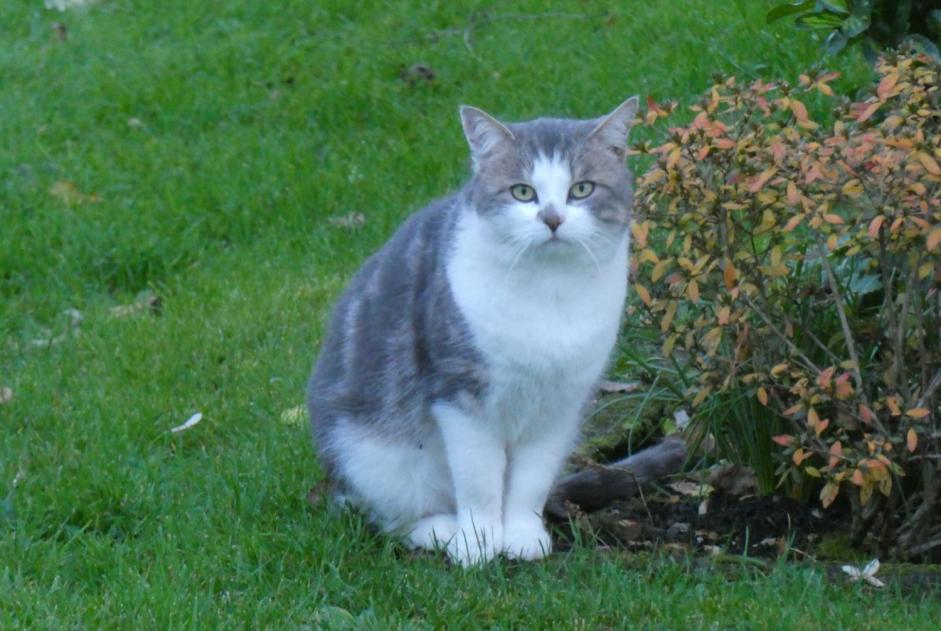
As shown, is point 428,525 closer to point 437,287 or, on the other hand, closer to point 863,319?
point 437,287

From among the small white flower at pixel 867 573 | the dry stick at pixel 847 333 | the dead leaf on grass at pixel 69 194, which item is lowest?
the small white flower at pixel 867 573

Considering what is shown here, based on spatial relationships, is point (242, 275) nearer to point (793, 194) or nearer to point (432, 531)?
point (432, 531)

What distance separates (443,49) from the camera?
761 cm

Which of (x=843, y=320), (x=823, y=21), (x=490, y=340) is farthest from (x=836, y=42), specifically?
(x=490, y=340)

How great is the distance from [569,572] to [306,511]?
0.83 meters

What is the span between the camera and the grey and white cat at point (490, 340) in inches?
133

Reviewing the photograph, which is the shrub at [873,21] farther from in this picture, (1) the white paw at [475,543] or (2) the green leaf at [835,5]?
(1) the white paw at [475,543]

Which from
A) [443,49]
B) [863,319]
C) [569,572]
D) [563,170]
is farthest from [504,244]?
[443,49]

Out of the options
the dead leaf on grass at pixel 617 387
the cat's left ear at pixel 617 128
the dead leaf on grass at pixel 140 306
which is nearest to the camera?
the cat's left ear at pixel 617 128

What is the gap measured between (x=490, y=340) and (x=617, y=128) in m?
0.63

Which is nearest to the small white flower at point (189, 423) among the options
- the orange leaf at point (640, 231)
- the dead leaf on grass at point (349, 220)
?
the dead leaf on grass at point (349, 220)

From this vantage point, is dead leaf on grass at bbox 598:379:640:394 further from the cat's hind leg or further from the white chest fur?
the white chest fur

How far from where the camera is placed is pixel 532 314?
3381mm

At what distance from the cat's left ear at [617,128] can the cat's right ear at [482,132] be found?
0.73 ft
